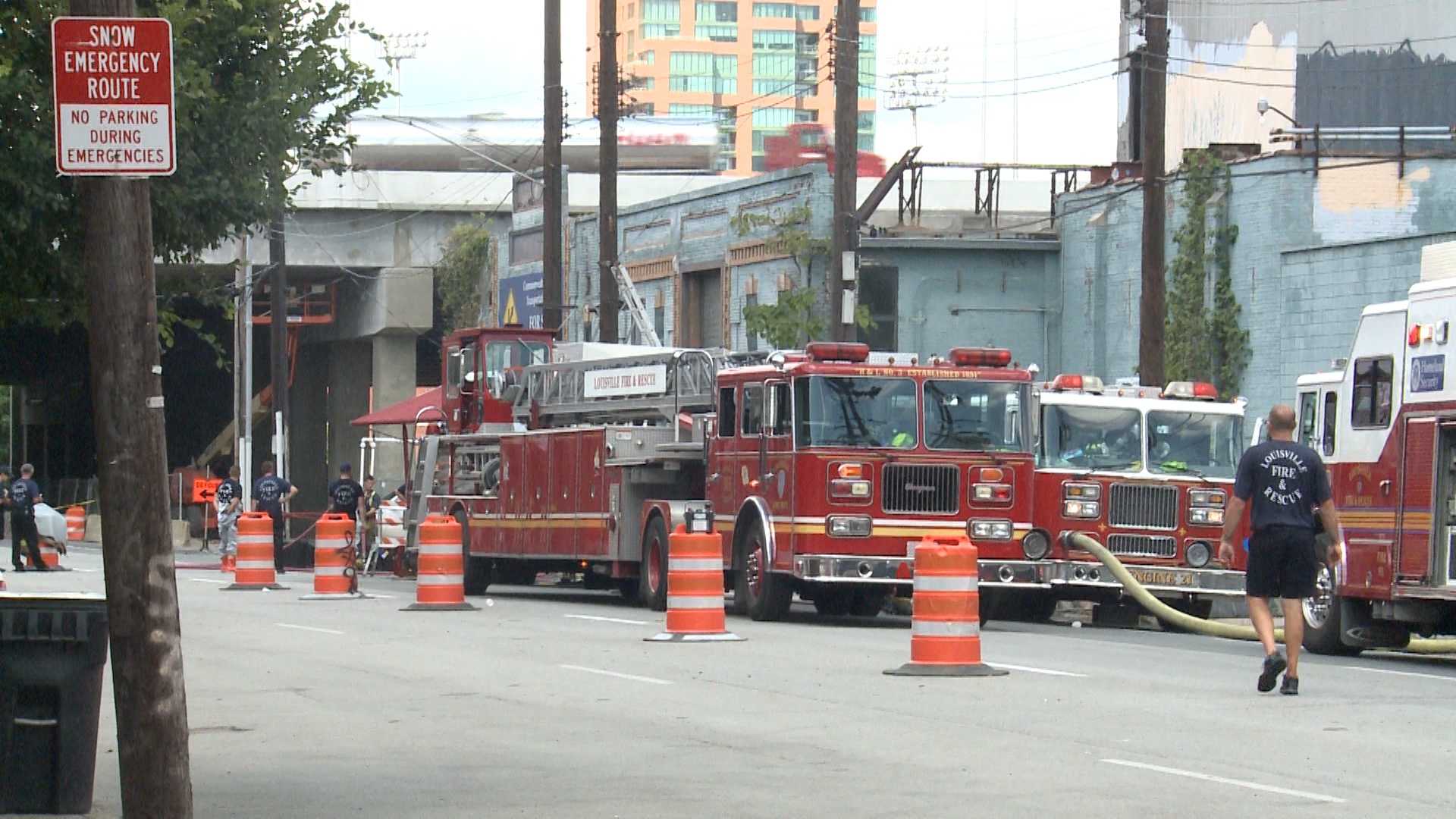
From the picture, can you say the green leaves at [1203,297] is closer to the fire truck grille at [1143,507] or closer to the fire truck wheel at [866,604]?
the fire truck grille at [1143,507]

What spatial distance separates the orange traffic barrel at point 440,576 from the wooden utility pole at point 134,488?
50.8 ft

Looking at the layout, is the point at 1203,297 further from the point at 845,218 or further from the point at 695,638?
the point at 695,638

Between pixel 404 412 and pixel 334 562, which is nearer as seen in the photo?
pixel 334 562

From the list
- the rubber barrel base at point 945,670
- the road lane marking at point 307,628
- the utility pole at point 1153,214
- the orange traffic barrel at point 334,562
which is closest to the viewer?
the rubber barrel base at point 945,670

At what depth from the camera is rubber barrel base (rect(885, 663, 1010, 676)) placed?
1566cm

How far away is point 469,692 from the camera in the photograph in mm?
15164

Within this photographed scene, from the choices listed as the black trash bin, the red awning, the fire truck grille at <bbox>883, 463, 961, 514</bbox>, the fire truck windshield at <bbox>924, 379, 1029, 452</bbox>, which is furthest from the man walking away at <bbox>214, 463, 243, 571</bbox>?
the black trash bin

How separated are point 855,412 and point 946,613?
6609mm

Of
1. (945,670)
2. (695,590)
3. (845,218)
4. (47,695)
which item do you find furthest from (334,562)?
(47,695)

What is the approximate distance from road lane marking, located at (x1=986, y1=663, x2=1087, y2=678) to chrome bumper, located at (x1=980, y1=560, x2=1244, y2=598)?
16.7 feet

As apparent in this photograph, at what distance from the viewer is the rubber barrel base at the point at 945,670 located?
15.7m

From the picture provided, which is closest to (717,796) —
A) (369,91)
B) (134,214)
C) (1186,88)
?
(134,214)

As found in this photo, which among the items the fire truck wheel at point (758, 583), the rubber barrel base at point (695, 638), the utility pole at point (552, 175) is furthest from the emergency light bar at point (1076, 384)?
the utility pole at point (552, 175)

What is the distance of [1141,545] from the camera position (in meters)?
23.5
